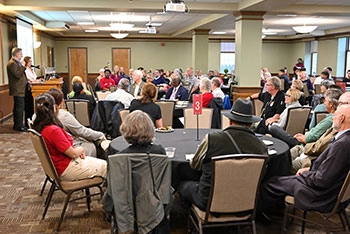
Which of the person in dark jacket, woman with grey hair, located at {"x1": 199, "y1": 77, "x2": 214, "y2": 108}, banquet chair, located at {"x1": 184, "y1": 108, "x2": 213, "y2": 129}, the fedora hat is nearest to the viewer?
the fedora hat

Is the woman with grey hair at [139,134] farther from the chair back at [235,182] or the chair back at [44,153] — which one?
the chair back at [44,153]

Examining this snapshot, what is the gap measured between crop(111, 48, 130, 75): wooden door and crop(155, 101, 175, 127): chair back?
14.1m

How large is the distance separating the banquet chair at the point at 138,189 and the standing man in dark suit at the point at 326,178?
103cm

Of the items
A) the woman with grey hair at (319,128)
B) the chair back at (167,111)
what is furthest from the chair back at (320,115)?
the chair back at (167,111)

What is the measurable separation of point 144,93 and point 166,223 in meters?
2.23

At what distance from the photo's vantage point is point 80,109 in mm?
6012

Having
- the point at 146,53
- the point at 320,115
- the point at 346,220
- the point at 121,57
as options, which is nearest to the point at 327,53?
the point at 146,53

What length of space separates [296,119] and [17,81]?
5.57 m

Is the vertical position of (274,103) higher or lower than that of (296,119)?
higher

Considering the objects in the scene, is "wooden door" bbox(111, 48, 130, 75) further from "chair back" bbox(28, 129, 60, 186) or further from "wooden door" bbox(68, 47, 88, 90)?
"chair back" bbox(28, 129, 60, 186)

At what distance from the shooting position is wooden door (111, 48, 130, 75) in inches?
765

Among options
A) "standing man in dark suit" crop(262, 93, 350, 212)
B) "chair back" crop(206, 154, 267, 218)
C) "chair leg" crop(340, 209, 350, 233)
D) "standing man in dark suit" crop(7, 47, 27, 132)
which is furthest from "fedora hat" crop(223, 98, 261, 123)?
"standing man in dark suit" crop(7, 47, 27, 132)

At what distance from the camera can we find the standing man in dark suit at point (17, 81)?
7.75 metres

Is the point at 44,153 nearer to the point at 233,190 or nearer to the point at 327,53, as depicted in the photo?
the point at 233,190
